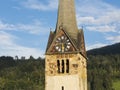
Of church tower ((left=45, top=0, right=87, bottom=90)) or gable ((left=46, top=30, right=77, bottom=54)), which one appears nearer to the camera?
church tower ((left=45, top=0, right=87, bottom=90))

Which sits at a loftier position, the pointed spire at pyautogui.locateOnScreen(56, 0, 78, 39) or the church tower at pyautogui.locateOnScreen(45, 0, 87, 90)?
the pointed spire at pyautogui.locateOnScreen(56, 0, 78, 39)

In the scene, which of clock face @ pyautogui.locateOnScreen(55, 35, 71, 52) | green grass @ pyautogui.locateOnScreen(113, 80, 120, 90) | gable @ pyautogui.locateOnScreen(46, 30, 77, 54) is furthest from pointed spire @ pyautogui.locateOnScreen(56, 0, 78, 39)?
green grass @ pyautogui.locateOnScreen(113, 80, 120, 90)

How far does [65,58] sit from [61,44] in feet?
6.56

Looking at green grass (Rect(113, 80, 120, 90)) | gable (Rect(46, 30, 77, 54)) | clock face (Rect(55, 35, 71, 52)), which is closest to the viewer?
gable (Rect(46, 30, 77, 54))

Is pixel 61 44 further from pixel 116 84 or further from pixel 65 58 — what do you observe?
pixel 116 84

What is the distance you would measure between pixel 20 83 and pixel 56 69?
431ft

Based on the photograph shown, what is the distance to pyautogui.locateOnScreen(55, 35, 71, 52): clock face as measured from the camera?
52.6m

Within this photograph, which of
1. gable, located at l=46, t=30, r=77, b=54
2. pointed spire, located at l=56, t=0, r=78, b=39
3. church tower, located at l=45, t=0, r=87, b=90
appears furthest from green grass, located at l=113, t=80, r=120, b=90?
gable, located at l=46, t=30, r=77, b=54

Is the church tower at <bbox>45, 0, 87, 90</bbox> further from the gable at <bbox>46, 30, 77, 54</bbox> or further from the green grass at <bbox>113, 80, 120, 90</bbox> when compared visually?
the green grass at <bbox>113, 80, 120, 90</bbox>

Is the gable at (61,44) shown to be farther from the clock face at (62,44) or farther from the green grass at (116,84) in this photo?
the green grass at (116,84)

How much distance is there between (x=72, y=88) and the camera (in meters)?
50.8

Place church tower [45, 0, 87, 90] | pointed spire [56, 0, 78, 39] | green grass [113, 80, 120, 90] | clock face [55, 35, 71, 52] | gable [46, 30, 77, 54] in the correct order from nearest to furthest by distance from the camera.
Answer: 1. church tower [45, 0, 87, 90]
2. gable [46, 30, 77, 54]
3. clock face [55, 35, 71, 52]
4. pointed spire [56, 0, 78, 39]
5. green grass [113, 80, 120, 90]

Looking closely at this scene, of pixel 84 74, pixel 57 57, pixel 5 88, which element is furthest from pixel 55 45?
pixel 5 88

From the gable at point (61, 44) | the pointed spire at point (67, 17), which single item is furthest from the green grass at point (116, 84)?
the gable at point (61, 44)
